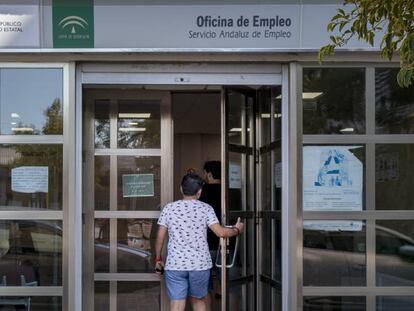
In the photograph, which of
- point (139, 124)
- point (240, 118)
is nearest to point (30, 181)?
point (139, 124)

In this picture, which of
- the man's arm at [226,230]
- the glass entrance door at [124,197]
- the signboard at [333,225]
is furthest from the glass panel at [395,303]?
the glass entrance door at [124,197]

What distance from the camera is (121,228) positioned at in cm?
634

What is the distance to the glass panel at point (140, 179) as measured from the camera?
6.38 metres

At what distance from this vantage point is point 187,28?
18.5 feet

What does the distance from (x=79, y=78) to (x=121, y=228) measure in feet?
5.21

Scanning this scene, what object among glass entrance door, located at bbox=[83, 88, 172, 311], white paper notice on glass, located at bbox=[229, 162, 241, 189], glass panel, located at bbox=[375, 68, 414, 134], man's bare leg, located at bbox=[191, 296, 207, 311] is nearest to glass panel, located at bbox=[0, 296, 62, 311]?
glass entrance door, located at bbox=[83, 88, 172, 311]

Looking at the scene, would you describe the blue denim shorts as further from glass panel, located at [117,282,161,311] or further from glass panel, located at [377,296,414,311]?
glass panel, located at [377,296,414,311]

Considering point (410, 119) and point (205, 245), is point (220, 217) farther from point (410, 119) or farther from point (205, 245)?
point (410, 119)

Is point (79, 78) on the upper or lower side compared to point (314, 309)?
upper

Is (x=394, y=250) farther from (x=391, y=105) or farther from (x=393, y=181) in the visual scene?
(x=391, y=105)

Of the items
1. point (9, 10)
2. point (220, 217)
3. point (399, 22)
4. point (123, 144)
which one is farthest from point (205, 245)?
point (399, 22)

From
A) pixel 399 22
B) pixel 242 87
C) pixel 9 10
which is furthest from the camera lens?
pixel 242 87

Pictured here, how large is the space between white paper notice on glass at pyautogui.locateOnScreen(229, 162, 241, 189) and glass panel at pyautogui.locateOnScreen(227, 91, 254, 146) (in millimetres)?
235

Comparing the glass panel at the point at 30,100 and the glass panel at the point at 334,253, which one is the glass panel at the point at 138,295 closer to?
the glass panel at the point at 334,253
